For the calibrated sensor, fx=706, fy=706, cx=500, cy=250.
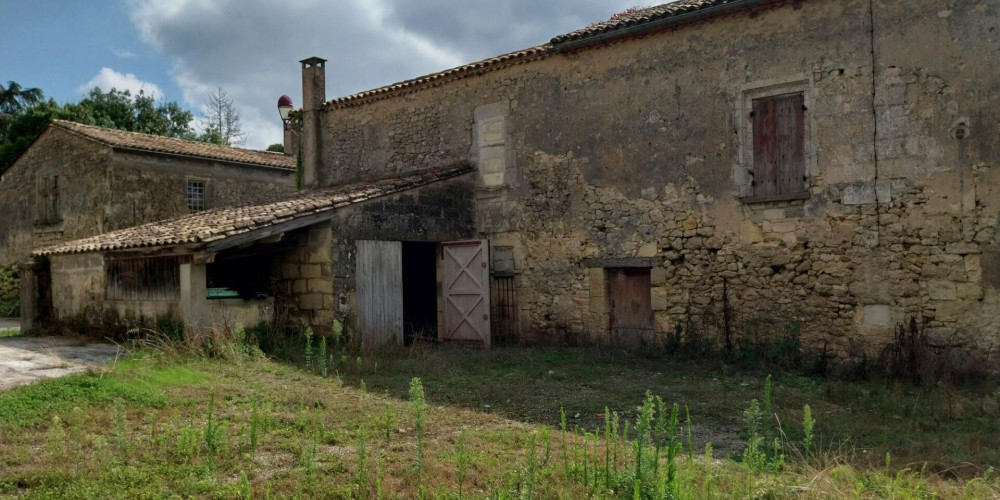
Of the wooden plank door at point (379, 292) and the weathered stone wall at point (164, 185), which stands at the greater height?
the weathered stone wall at point (164, 185)

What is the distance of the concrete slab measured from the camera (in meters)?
7.70

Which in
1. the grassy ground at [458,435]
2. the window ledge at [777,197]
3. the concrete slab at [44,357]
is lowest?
the grassy ground at [458,435]

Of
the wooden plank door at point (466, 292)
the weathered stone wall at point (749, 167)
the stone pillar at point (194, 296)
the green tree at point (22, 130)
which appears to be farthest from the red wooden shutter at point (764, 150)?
the green tree at point (22, 130)

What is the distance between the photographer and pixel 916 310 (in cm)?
889

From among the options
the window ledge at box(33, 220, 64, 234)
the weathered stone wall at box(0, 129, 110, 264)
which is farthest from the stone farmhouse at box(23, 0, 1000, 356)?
the window ledge at box(33, 220, 64, 234)

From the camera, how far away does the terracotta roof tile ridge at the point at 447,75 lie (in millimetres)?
12336

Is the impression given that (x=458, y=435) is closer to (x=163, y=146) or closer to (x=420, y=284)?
(x=420, y=284)

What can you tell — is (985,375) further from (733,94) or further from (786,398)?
(733,94)

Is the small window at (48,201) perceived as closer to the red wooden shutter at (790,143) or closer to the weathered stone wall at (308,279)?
the weathered stone wall at (308,279)

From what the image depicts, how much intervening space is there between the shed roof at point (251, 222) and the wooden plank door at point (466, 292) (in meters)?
1.40

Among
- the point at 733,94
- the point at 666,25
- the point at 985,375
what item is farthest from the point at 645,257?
the point at 985,375

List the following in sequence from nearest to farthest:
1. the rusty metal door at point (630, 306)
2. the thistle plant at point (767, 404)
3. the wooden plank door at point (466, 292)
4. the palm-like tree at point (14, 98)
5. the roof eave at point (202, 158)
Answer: the thistle plant at point (767, 404)
the rusty metal door at point (630, 306)
the wooden plank door at point (466, 292)
the roof eave at point (202, 158)
the palm-like tree at point (14, 98)

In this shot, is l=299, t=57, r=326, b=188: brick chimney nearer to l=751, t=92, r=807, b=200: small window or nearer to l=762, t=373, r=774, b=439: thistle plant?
l=751, t=92, r=807, b=200: small window

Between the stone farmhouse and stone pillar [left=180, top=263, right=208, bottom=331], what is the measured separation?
1.6 inches
